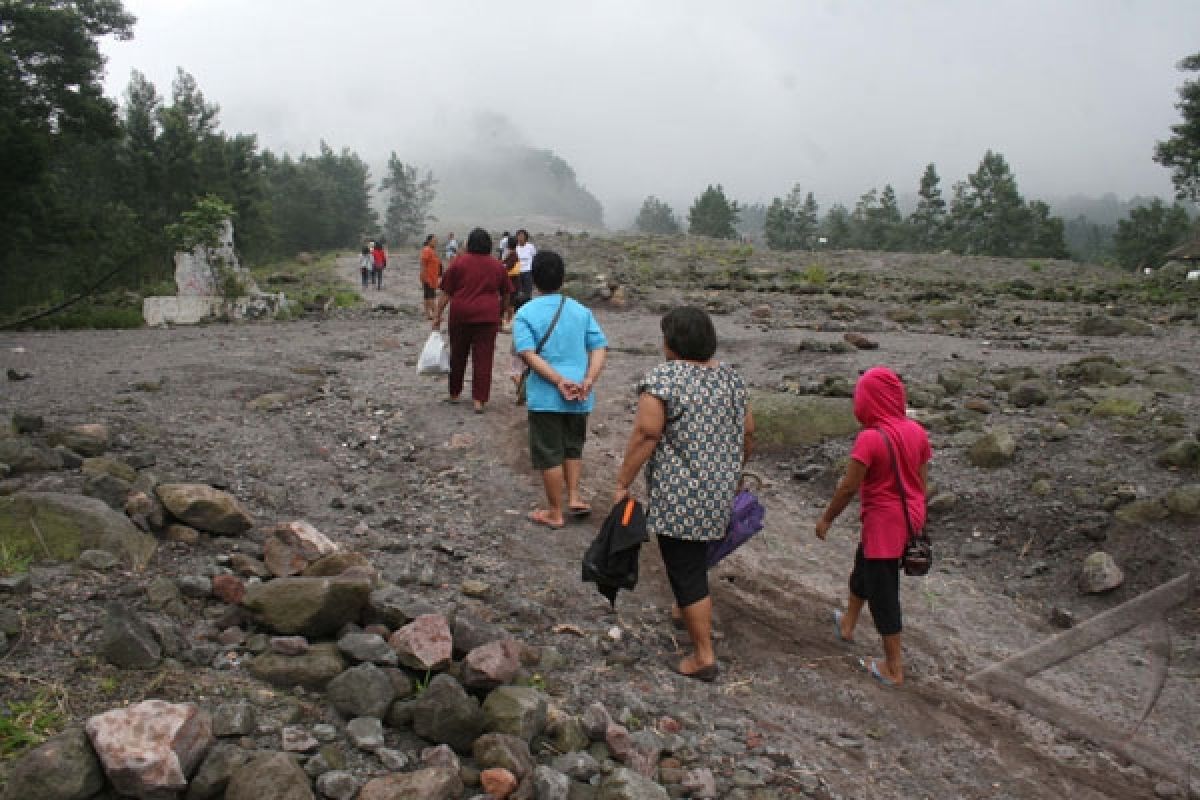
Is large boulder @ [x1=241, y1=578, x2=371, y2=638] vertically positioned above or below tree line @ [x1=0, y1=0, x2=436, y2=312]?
below

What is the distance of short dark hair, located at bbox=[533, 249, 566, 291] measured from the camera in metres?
5.31

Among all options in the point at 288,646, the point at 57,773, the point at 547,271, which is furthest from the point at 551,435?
the point at 57,773

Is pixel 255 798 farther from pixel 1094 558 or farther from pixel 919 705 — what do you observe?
pixel 1094 558

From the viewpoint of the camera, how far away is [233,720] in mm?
2738

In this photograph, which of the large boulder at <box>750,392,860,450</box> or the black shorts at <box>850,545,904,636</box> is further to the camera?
the large boulder at <box>750,392,860,450</box>

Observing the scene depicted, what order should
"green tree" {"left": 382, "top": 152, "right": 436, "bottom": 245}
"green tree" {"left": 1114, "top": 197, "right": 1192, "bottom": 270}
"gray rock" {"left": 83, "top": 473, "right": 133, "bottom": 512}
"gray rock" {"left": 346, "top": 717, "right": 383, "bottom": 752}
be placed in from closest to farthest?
"gray rock" {"left": 346, "top": 717, "right": 383, "bottom": 752} → "gray rock" {"left": 83, "top": 473, "right": 133, "bottom": 512} → "green tree" {"left": 1114, "top": 197, "right": 1192, "bottom": 270} → "green tree" {"left": 382, "top": 152, "right": 436, "bottom": 245}

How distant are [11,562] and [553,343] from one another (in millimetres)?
3150

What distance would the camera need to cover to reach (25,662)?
2.89 meters

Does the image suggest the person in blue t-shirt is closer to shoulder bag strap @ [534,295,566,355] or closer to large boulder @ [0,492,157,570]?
shoulder bag strap @ [534,295,566,355]

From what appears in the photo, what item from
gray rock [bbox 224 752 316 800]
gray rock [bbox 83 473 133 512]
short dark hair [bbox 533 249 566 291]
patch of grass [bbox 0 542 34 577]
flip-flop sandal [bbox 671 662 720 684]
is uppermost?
short dark hair [bbox 533 249 566 291]

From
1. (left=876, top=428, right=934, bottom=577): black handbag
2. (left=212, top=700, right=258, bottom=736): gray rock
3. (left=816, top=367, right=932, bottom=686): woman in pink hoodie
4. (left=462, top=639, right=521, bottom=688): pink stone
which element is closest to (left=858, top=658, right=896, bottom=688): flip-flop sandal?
(left=816, top=367, right=932, bottom=686): woman in pink hoodie

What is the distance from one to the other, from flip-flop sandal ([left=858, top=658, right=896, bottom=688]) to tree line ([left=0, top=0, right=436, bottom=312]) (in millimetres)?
14360

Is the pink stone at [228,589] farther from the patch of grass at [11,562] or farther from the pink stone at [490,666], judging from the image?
the pink stone at [490,666]

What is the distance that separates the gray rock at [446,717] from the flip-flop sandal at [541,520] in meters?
2.70
